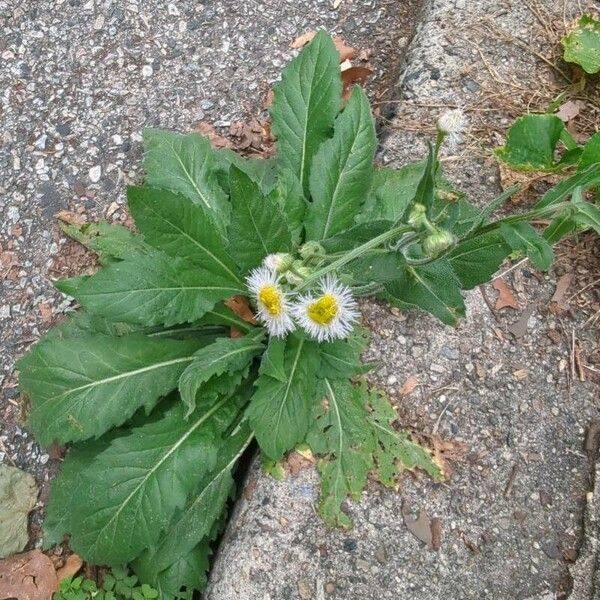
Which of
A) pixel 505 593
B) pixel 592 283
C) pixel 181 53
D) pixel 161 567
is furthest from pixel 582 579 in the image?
pixel 181 53

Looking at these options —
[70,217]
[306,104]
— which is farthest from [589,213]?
[70,217]

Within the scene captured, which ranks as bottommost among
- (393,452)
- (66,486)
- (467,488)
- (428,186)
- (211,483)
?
(467,488)

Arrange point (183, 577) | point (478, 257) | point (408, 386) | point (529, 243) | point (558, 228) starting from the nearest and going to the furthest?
point (529, 243) → point (558, 228) → point (478, 257) → point (183, 577) → point (408, 386)

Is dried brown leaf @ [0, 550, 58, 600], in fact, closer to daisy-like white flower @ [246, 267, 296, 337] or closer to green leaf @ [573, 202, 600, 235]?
daisy-like white flower @ [246, 267, 296, 337]

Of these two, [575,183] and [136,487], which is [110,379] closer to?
[136,487]

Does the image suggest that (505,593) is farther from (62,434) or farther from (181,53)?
(181,53)

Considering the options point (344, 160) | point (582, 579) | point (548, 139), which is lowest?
Answer: point (582, 579)

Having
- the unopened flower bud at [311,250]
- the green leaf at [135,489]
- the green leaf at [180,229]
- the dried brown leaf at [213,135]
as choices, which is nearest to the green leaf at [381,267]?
the unopened flower bud at [311,250]

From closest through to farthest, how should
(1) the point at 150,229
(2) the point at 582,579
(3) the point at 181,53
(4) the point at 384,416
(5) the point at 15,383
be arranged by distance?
(1) the point at 150,229 < (2) the point at 582,579 < (4) the point at 384,416 < (5) the point at 15,383 < (3) the point at 181,53
